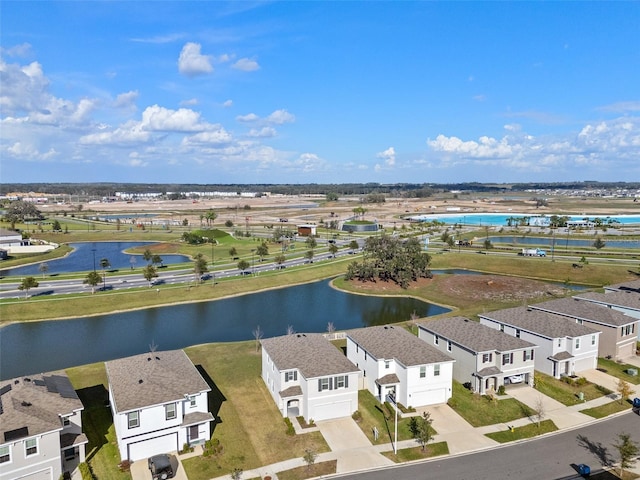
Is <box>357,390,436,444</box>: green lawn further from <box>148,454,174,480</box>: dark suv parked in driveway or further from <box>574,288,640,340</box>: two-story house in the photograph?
<box>574,288,640,340</box>: two-story house

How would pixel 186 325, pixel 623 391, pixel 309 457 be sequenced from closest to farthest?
pixel 309 457, pixel 623 391, pixel 186 325

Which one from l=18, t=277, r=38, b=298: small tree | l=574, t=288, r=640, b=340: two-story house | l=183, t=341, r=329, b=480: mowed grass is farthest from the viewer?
l=18, t=277, r=38, b=298: small tree

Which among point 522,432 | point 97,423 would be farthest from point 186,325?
point 522,432

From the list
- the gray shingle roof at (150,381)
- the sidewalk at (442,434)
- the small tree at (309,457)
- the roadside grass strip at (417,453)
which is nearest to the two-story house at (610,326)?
the sidewalk at (442,434)

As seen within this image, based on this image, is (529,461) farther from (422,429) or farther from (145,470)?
(145,470)

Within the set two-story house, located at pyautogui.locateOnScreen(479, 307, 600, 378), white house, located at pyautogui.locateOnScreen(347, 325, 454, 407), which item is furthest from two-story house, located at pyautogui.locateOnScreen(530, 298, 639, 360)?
white house, located at pyautogui.locateOnScreen(347, 325, 454, 407)

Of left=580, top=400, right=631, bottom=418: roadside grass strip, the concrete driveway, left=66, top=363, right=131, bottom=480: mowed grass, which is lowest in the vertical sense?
left=580, top=400, right=631, bottom=418: roadside grass strip
